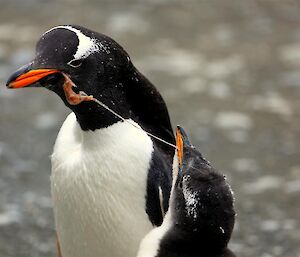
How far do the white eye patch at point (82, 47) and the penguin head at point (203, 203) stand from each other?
54 cm

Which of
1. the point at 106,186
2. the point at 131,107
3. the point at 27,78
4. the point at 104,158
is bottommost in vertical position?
the point at 106,186

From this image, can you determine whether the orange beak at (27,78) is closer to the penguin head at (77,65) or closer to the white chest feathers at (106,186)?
the penguin head at (77,65)

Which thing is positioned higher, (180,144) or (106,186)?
(180,144)

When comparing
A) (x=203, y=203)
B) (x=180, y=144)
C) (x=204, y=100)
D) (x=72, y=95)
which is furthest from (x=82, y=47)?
(x=204, y=100)

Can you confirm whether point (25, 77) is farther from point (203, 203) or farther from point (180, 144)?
point (203, 203)

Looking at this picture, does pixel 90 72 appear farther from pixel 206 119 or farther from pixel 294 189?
pixel 206 119

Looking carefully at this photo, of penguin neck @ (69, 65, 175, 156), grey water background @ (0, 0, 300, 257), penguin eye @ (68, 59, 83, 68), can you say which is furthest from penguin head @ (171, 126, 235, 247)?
grey water background @ (0, 0, 300, 257)

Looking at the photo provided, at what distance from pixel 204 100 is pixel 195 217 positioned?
3809mm

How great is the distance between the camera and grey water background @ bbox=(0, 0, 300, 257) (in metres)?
6.16

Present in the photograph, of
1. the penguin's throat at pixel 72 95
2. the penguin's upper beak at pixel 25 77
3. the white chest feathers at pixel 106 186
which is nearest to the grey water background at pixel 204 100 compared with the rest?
the white chest feathers at pixel 106 186

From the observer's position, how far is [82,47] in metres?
3.96

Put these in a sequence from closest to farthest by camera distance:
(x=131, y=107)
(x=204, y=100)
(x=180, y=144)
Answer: (x=180, y=144) < (x=131, y=107) < (x=204, y=100)

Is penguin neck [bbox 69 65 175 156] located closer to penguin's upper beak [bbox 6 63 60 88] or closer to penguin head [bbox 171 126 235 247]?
penguin's upper beak [bbox 6 63 60 88]

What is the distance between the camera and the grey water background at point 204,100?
20.2ft
